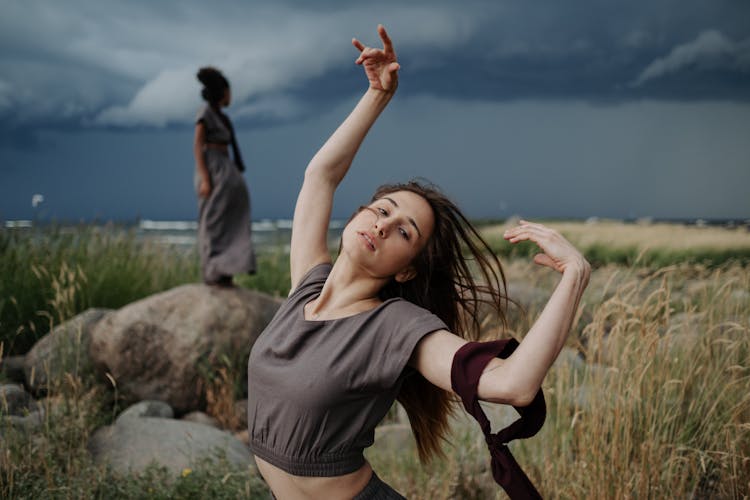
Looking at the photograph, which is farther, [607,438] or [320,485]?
[607,438]

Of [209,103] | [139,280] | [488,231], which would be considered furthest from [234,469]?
[488,231]

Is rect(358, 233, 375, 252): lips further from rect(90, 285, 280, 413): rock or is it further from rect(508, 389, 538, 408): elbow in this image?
rect(90, 285, 280, 413): rock

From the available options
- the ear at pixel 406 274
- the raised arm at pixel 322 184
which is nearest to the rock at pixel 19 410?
A: the raised arm at pixel 322 184

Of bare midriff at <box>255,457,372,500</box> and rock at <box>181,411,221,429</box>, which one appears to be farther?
rock at <box>181,411,221,429</box>

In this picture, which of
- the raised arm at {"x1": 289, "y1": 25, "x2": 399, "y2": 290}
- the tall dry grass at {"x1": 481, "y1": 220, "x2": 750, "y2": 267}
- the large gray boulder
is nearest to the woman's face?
the raised arm at {"x1": 289, "y1": 25, "x2": 399, "y2": 290}

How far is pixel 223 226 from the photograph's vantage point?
19.7 feet

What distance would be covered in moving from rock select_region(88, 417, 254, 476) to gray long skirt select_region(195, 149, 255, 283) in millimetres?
1886

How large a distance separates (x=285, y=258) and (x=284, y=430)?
25.0ft

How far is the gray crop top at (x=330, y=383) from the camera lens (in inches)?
65.6

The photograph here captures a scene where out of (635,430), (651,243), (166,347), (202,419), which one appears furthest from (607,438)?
(651,243)

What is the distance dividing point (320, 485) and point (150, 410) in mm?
3613

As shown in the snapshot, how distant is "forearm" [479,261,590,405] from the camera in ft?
4.77

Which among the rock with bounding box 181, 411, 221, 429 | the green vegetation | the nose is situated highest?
the nose

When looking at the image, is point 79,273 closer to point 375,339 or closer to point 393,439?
point 393,439
